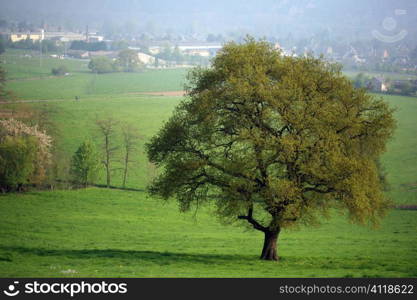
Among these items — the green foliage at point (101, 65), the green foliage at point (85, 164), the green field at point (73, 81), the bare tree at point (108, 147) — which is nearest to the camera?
the green foliage at point (85, 164)

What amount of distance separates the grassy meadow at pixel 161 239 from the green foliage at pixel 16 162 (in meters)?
1.99

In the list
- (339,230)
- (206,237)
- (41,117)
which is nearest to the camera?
(206,237)

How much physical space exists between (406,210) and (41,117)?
46.3 m

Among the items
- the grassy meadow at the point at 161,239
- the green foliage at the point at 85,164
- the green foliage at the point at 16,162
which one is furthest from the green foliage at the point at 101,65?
the green foliage at the point at 16,162

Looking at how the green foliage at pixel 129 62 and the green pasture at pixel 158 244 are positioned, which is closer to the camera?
the green pasture at pixel 158 244

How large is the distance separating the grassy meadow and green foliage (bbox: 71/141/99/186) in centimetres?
178

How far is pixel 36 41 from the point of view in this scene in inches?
6186

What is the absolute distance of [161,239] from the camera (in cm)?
3716

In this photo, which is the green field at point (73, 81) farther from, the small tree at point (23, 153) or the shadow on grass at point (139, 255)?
the shadow on grass at point (139, 255)

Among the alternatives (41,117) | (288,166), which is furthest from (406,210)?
(41,117)

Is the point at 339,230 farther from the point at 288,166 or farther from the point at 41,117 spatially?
the point at 41,117

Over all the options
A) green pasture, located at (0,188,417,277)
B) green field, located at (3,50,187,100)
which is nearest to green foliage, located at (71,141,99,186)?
green pasture, located at (0,188,417,277)

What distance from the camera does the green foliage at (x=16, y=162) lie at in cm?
5469

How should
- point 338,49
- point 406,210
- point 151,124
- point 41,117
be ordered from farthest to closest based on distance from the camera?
1. point 338,49
2. point 151,124
3. point 41,117
4. point 406,210
